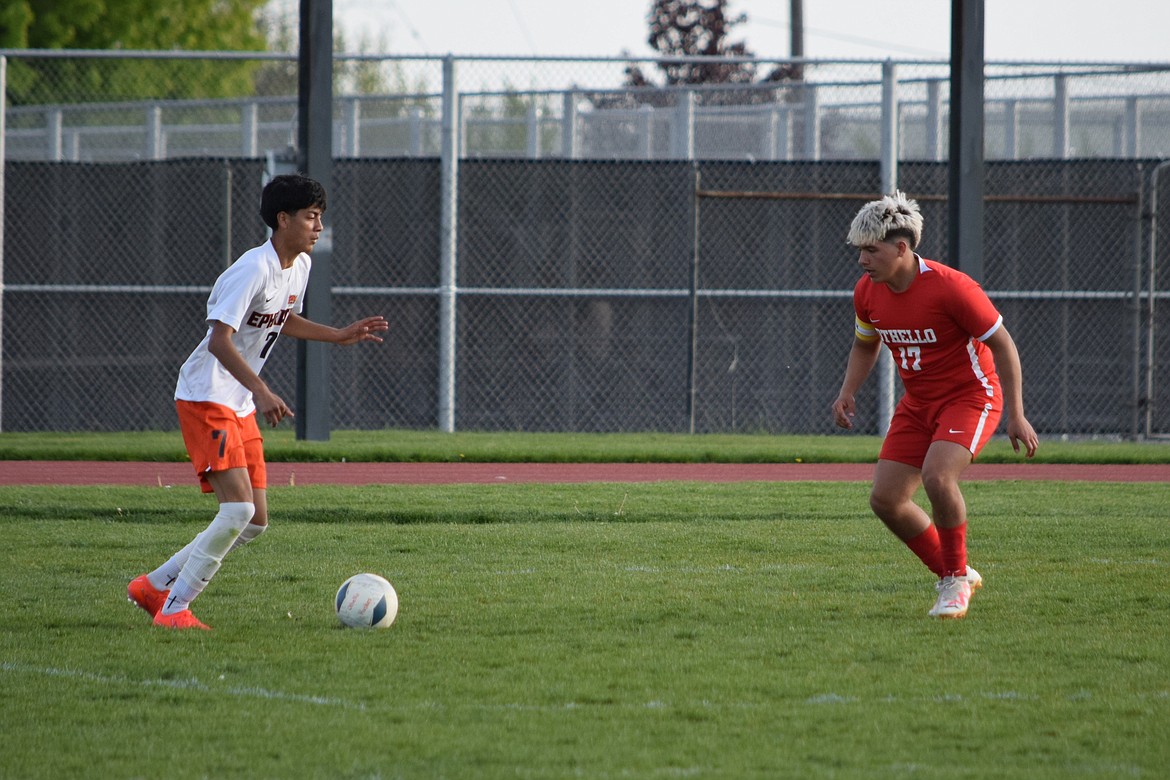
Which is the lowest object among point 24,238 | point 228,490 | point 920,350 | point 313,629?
point 313,629

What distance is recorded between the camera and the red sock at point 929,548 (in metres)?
6.21

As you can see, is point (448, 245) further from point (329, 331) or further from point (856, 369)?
point (856, 369)

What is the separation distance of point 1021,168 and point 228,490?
1272 centimetres

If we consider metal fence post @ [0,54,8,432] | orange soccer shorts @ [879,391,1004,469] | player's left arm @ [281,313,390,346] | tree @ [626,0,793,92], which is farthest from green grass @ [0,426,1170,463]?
tree @ [626,0,793,92]

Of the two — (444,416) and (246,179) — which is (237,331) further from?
(246,179)

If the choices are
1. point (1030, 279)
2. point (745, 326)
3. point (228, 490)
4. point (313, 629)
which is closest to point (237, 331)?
point (228, 490)

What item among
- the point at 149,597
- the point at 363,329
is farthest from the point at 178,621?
the point at 363,329

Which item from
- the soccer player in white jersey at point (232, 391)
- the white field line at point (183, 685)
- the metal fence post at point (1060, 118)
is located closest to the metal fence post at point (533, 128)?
the metal fence post at point (1060, 118)

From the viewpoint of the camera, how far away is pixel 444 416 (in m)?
15.6

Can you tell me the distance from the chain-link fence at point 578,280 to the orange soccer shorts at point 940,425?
370 inches

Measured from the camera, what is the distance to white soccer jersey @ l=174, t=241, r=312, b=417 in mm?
5637

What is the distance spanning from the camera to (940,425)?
6.11 m

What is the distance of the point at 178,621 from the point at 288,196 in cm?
174

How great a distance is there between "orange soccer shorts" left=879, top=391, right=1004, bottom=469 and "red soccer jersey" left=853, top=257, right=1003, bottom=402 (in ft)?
0.15
